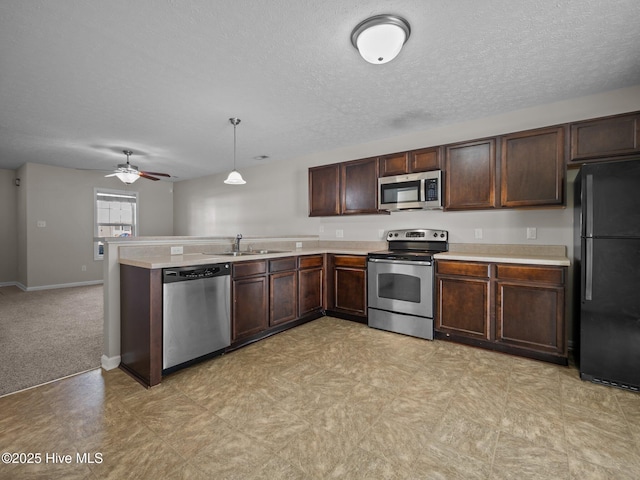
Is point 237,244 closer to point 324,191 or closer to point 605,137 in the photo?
point 324,191

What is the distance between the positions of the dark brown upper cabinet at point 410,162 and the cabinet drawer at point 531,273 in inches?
54.2

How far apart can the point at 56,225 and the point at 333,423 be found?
23.5 ft

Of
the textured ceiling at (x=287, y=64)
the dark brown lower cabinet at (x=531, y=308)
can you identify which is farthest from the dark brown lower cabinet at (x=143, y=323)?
the dark brown lower cabinet at (x=531, y=308)

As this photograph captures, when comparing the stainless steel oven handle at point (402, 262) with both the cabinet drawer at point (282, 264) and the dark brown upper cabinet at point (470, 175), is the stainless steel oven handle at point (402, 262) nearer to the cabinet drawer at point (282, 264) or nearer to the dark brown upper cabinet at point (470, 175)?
the dark brown upper cabinet at point (470, 175)

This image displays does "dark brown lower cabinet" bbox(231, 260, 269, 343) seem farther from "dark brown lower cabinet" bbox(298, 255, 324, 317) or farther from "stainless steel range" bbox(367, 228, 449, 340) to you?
"stainless steel range" bbox(367, 228, 449, 340)

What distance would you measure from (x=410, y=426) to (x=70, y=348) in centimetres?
327

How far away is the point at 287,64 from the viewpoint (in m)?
2.42

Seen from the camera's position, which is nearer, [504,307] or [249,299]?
[504,307]

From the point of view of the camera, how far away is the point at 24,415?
1965 millimetres

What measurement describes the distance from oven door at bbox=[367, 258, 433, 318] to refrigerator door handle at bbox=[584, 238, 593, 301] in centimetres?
125

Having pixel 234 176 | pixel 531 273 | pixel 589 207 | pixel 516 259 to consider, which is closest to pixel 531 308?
pixel 531 273

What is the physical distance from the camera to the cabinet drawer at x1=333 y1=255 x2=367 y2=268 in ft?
12.7

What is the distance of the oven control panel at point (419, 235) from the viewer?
3771 millimetres

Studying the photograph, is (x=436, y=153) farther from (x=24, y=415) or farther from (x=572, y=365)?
(x=24, y=415)
